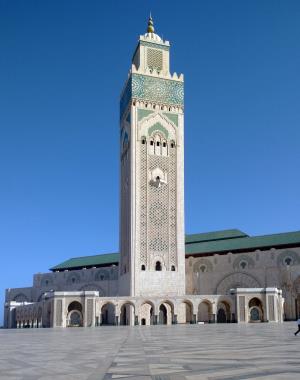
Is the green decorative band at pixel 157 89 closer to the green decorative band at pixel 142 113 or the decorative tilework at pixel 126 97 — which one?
the decorative tilework at pixel 126 97

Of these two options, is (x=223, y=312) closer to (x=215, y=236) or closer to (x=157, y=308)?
(x=157, y=308)

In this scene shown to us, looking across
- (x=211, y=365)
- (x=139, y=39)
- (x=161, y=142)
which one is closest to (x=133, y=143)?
(x=161, y=142)

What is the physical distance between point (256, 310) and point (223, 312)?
2867 millimetres

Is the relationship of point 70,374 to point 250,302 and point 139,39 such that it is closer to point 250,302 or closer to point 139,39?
point 250,302

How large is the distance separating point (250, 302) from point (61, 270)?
21072 mm

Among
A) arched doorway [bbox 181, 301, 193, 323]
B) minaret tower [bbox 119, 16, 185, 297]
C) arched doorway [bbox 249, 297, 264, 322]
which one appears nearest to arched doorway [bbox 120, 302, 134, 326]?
minaret tower [bbox 119, 16, 185, 297]

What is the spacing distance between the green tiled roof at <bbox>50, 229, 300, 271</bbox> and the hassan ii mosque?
0.10m

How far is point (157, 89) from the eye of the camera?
35938 millimetres

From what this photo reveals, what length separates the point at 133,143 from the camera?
34438 millimetres

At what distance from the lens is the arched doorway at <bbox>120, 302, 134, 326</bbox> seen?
102ft

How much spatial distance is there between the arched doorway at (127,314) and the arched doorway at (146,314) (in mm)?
775

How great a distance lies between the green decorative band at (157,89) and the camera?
35406mm


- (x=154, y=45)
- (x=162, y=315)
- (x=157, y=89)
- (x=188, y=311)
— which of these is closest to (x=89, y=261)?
(x=162, y=315)

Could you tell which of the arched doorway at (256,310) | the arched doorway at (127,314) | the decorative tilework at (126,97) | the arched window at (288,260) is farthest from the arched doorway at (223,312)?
the decorative tilework at (126,97)
